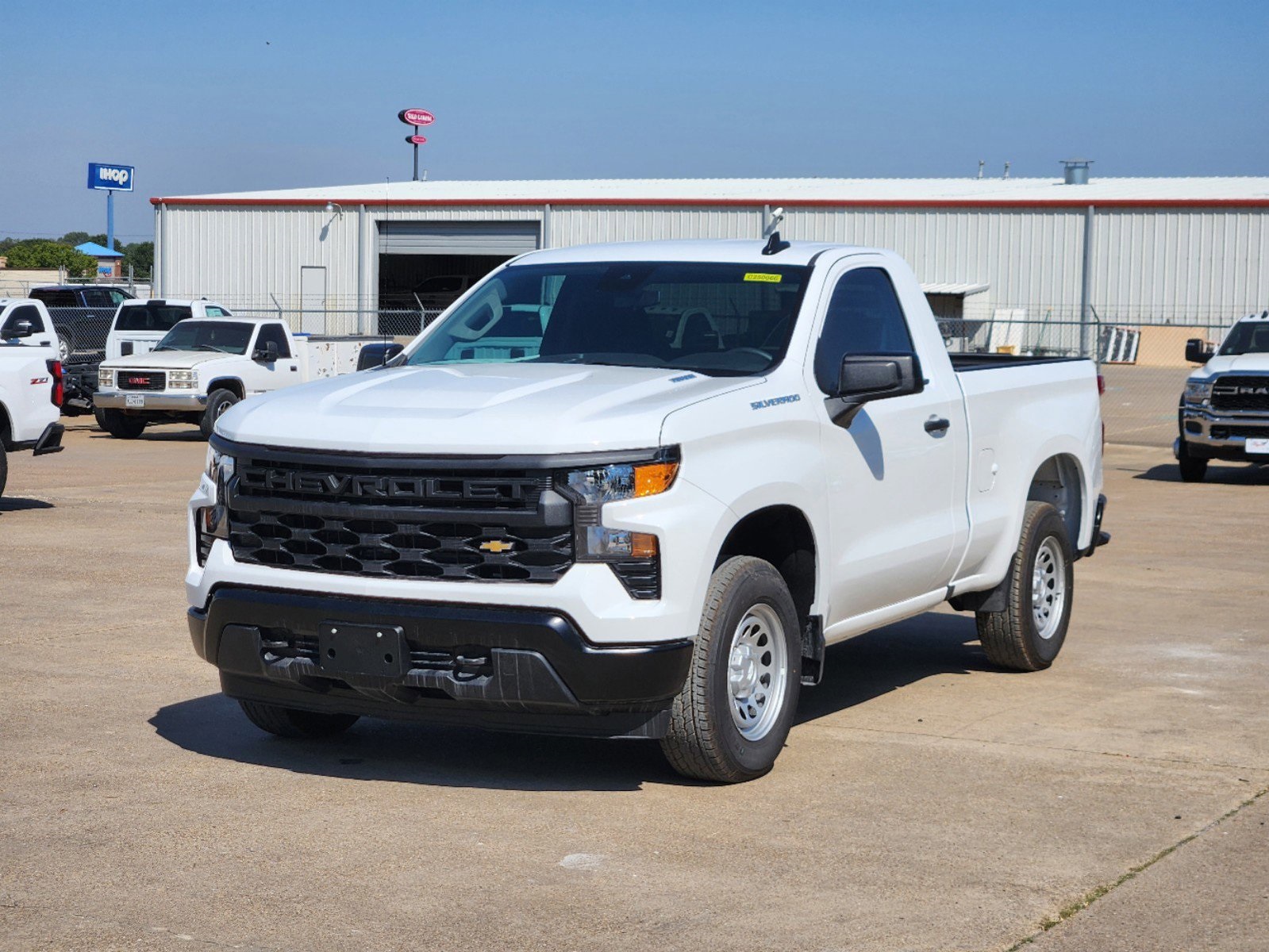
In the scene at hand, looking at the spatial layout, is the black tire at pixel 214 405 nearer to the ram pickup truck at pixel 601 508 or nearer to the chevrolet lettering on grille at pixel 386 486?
the ram pickup truck at pixel 601 508

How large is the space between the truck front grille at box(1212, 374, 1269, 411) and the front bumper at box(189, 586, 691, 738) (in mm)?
15137

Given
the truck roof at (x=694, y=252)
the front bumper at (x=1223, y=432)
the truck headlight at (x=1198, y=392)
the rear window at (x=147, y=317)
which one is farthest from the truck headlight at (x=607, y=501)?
the rear window at (x=147, y=317)

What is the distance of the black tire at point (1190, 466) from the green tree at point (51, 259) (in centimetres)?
10467

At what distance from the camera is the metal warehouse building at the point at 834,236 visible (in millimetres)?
47469

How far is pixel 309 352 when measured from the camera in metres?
26.8

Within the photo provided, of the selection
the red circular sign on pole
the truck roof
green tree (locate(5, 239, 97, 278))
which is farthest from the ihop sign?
the truck roof

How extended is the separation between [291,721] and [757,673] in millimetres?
1913

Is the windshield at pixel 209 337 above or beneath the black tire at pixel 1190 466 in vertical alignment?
above

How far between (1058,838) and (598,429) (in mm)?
2007

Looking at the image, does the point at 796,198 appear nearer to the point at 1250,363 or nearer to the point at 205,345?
the point at 205,345

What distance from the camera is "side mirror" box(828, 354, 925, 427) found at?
655 centimetres

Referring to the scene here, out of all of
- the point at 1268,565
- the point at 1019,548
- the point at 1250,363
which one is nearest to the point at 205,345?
the point at 1250,363

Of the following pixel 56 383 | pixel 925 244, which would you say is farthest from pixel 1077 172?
pixel 56 383

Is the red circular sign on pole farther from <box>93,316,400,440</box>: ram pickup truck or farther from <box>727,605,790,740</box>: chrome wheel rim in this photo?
<box>727,605,790,740</box>: chrome wheel rim
